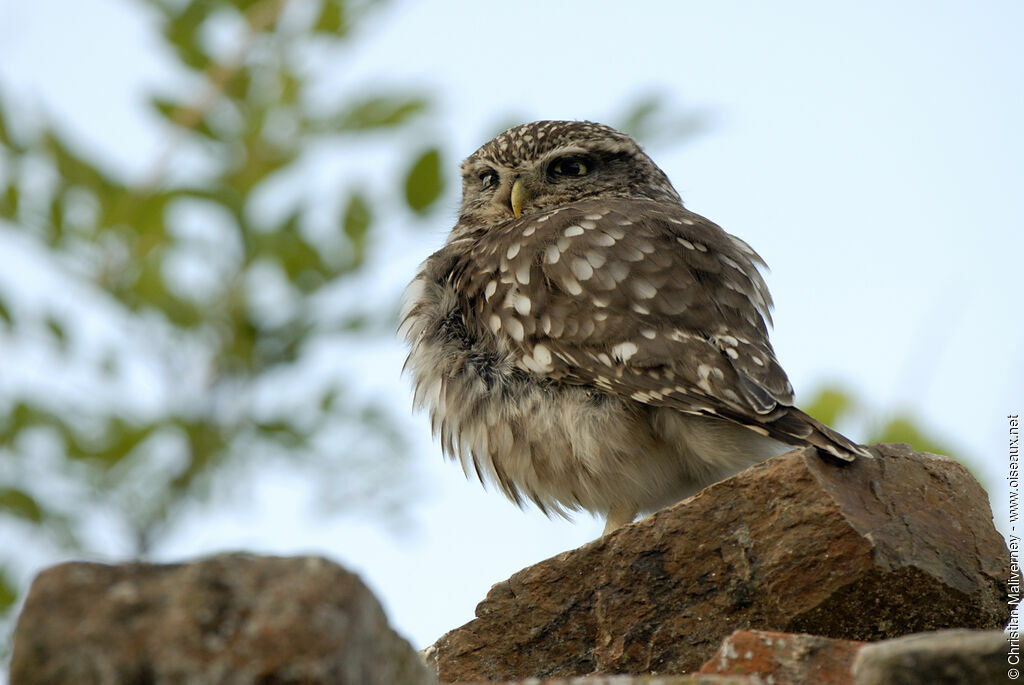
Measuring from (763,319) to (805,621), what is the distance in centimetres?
139

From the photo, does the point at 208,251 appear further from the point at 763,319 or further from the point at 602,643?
the point at 763,319

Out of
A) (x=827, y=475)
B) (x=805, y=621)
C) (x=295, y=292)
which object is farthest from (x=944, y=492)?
(x=295, y=292)

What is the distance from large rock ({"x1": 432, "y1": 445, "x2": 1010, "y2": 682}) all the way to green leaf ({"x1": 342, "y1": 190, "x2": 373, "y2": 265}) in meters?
1.16

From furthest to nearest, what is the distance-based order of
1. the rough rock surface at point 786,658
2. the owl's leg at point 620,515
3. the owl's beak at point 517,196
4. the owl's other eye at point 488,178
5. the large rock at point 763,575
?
the owl's other eye at point 488,178
the owl's beak at point 517,196
the owl's leg at point 620,515
the large rock at point 763,575
the rough rock surface at point 786,658

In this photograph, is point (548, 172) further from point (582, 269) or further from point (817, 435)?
point (817, 435)

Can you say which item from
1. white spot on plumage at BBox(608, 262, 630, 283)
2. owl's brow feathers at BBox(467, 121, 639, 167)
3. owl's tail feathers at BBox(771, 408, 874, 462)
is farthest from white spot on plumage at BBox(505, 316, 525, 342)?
owl's brow feathers at BBox(467, 121, 639, 167)

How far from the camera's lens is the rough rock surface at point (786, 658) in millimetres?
1916

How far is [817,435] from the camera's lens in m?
2.78

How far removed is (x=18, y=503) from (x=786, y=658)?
1.27 meters

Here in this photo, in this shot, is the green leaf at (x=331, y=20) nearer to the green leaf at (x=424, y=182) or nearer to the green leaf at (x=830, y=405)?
the green leaf at (x=424, y=182)

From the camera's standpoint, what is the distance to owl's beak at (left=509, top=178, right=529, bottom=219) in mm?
4473

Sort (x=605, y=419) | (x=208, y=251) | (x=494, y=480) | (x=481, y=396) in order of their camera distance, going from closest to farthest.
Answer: (x=208, y=251), (x=605, y=419), (x=481, y=396), (x=494, y=480)

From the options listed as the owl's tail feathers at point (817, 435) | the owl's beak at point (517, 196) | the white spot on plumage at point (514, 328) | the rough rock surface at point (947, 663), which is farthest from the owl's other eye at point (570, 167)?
the rough rock surface at point (947, 663)

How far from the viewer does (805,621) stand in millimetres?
2434
